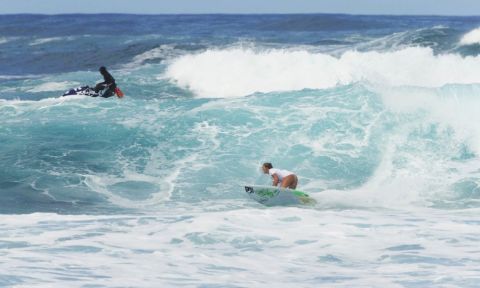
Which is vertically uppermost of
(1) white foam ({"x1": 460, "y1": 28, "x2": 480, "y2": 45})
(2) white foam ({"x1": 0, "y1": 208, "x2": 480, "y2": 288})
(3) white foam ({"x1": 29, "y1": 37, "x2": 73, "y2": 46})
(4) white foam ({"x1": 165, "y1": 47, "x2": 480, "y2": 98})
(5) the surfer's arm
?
(1) white foam ({"x1": 460, "y1": 28, "x2": 480, "y2": 45})

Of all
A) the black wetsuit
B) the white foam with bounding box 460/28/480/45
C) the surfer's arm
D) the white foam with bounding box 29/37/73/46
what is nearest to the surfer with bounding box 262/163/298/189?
the surfer's arm

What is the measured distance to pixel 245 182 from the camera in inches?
693

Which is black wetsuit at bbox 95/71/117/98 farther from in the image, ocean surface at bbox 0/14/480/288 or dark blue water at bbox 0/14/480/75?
dark blue water at bbox 0/14/480/75

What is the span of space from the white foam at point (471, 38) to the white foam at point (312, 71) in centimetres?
614

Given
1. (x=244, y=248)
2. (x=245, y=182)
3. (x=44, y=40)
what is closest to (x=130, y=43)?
(x=44, y=40)

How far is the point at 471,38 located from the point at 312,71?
1467cm

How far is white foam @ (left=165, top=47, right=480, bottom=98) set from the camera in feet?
107

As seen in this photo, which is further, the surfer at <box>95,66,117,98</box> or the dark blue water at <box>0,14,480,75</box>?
the dark blue water at <box>0,14,480,75</box>

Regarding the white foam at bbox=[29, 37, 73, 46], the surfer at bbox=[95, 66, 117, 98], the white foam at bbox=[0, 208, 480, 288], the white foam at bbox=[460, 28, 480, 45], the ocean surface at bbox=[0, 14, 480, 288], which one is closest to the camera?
the white foam at bbox=[0, 208, 480, 288]

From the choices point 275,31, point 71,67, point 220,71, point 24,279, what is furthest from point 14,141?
point 275,31

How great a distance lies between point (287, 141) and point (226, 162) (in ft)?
6.32

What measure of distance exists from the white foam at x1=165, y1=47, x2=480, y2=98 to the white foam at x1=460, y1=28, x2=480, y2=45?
6.14 m

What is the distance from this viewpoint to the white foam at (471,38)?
141 ft

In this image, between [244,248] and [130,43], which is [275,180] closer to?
[244,248]
